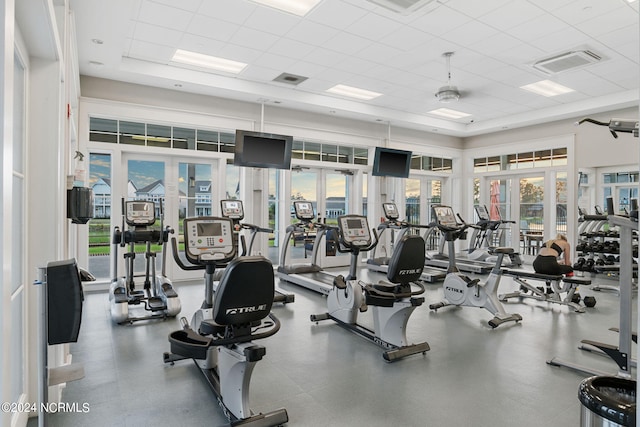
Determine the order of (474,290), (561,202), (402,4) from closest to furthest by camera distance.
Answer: (402,4)
(474,290)
(561,202)

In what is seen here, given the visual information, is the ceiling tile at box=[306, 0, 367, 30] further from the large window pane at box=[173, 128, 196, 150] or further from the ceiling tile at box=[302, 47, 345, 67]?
the large window pane at box=[173, 128, 196, 150]

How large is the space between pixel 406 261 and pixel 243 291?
5.96ft

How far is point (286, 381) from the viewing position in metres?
3.08

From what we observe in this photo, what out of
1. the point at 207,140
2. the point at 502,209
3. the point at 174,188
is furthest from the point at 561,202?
the point at 174,188

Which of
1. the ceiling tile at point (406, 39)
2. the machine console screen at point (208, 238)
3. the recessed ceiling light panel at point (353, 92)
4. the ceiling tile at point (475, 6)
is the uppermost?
the recessed ceiling light panel at point (353, 92)

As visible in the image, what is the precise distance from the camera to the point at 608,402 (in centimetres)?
148

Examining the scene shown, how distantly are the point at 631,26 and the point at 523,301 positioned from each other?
149 inches

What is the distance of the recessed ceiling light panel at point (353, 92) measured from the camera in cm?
758

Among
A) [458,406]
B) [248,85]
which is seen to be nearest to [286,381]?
[458,406]

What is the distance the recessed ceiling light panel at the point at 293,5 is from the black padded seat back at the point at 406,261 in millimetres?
2841

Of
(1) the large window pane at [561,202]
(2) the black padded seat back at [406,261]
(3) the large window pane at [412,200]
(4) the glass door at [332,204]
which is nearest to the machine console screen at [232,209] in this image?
(4) the glass door at [332,204]

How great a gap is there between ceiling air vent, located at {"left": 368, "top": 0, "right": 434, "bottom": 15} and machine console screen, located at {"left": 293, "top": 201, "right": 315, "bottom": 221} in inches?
137

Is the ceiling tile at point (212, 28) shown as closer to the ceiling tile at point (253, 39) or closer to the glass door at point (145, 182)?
the ceiling tile at point (253, 39)

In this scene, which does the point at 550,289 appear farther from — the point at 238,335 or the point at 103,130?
the point at 103,130
